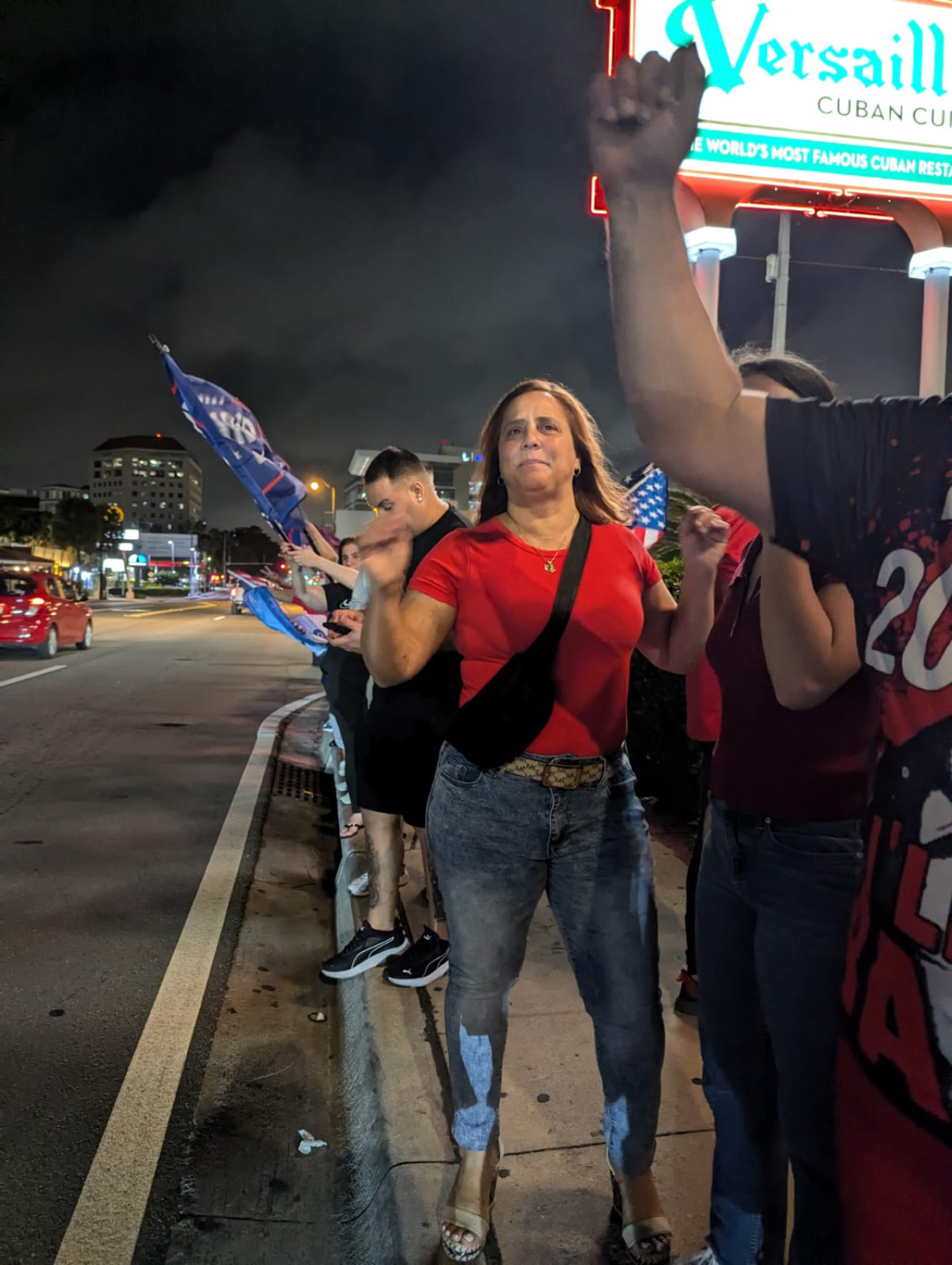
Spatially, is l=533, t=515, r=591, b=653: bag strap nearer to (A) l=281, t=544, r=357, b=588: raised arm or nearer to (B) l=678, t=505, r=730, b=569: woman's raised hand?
(B) l=678, t=505, r=730, b=569: woman's raised hand

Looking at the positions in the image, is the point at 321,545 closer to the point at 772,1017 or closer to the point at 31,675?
the point at 772,1017

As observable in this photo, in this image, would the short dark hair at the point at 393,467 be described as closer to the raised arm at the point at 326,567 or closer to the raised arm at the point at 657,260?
the raised arm at the point at 326,567

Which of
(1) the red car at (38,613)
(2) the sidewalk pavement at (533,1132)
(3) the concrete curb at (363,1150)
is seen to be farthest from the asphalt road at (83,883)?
(1) the red car at (38,613)

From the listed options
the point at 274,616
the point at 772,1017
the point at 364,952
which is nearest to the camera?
the point at 772,1017

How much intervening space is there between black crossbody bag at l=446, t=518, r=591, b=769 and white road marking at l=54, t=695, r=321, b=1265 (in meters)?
1.61

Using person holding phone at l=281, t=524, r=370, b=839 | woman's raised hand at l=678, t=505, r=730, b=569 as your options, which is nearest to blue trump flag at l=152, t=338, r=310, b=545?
person holding phone at l=281, t=524, r=370, b=839

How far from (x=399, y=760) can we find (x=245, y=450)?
337 cm

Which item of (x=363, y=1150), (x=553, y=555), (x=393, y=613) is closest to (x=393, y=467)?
(x=553, y=555)

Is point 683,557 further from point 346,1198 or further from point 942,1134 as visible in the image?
point 346,1198

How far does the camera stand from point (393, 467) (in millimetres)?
3238

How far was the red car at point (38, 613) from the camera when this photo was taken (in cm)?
1656

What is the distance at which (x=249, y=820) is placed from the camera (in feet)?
20.7

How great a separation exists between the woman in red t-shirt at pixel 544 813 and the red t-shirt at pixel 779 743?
0.35 m

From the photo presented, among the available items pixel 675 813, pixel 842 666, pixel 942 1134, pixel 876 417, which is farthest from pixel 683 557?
pixel 675 813
